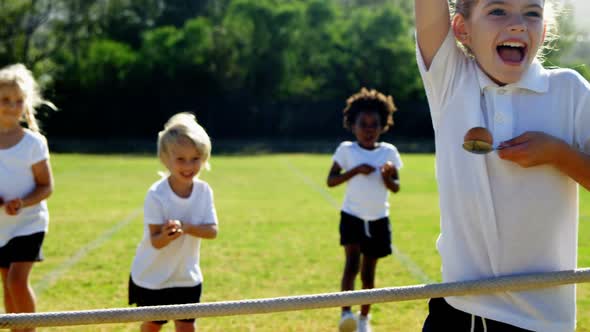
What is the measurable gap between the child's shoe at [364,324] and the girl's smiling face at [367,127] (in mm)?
1577

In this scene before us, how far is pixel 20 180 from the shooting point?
17.6 feet

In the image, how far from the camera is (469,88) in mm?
2670

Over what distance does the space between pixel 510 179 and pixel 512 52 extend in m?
0.44

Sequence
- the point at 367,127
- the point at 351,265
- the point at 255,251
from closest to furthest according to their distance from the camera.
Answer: the point at 351,265, the point at 367,127, the point at 255,251

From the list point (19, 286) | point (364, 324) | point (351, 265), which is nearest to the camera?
point (19, 286)

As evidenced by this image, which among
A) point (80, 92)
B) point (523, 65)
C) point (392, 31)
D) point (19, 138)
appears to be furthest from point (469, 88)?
point (392, 31)

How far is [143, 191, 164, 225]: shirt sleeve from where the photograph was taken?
4.70 metres

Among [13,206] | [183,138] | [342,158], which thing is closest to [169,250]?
[183,138]

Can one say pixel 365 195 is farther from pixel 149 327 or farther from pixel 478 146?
pixel 478 146

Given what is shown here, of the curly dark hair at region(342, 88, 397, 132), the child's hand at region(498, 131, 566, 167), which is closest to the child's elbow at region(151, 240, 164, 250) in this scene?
the child's hand at region(498, 131, 566, 167)

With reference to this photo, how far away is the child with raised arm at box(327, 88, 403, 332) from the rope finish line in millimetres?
4027

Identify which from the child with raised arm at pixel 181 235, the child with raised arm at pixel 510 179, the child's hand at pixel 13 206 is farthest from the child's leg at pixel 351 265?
the child with raised arm at pixel 510 179

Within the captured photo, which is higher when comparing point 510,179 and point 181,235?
point 510,179

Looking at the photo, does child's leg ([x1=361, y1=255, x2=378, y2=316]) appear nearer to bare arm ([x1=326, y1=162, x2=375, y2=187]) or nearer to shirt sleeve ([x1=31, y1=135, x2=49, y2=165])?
bare arm ([x1=326, y1=162, x2=375, y2=187])
